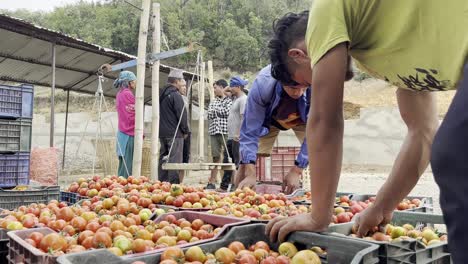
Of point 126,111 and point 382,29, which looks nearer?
point 382,29

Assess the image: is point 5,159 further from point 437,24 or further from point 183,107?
point 437,24

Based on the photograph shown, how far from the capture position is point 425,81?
1506 millimetres

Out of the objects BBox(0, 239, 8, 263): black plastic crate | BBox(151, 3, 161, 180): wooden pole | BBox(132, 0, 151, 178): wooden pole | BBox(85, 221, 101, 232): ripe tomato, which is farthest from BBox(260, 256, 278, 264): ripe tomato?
BBox(151, 3, 161, 180): wooden pole

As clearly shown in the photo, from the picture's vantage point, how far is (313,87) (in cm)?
159

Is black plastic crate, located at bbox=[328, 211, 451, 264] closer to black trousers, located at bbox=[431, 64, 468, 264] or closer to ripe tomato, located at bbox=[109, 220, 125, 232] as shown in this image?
black trousers, located at bbox=[431, 64, 468, 264]

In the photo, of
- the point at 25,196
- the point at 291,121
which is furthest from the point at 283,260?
the point at 25,196

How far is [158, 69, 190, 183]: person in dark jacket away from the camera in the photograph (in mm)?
7736

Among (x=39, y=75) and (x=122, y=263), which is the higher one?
(x=39, y=75)

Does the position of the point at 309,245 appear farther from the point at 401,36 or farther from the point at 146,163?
the point at 146,163

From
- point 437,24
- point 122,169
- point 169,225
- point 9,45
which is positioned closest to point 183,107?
point 122,169

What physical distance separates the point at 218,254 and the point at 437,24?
3.71ft

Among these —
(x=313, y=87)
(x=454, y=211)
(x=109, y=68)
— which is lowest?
(x=454, y=211)

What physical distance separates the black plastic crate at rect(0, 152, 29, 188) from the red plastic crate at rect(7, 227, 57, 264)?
10.5 ft

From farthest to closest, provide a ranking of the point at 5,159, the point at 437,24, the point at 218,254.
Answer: the point at 5,159 → the point at 218,254 → the point at 437,24
